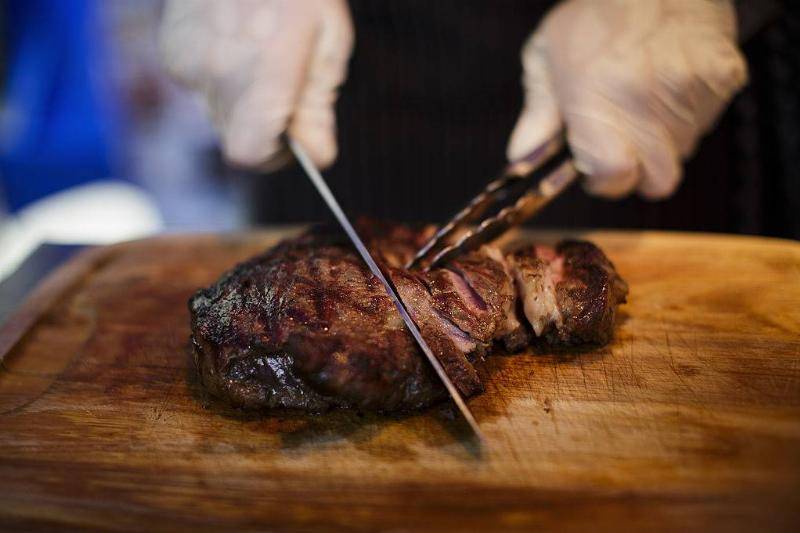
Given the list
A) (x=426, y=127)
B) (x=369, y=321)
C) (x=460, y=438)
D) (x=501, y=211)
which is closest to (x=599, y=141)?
(x=501, y=211)

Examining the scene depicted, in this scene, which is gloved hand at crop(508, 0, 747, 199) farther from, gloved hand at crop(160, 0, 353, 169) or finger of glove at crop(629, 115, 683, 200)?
gloved hand at crop(160, 0, 353, 169)

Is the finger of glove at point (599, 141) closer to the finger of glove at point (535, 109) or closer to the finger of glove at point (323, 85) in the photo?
the finger of glove at point (535, 109)

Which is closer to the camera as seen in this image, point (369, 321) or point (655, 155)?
point (369, 321)

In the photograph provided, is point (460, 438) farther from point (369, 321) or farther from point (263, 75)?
point (263, 75)

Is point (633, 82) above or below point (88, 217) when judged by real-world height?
below

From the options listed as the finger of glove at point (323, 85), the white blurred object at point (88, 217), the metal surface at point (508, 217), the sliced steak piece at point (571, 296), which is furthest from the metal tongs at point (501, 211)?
the white blurred object at point (88, 217)

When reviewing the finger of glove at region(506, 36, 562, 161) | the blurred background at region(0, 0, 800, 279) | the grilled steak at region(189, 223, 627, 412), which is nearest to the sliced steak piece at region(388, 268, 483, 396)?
the grilled steak at region(189, 223, 627, 412)

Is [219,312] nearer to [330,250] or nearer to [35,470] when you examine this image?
[330,250]
